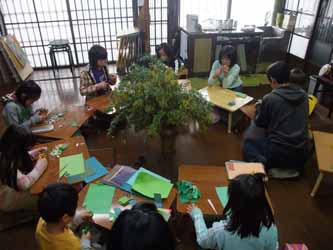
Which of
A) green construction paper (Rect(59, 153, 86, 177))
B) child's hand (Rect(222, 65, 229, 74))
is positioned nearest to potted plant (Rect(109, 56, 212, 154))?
green construction paper (Rect(59, 153, 86, 177))

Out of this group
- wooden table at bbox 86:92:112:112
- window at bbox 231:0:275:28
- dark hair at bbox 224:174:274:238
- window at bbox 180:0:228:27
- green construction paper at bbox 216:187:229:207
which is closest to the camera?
dark hair at bbox 224:174:274:238

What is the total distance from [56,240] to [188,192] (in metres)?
0.86

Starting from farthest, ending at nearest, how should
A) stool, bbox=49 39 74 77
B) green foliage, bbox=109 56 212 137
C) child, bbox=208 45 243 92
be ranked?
stool, bbox=49 39 74 77, child, bbox=208 45 243 92, green foliage, bbox=109 56 212 137

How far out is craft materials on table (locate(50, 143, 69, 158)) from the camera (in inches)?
80.2

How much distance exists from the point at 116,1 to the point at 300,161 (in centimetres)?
483

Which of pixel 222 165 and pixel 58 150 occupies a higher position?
pixel 58 150

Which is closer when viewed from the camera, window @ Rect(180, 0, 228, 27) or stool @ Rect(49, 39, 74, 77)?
stool @ Rect(49, 39, 74, 77)

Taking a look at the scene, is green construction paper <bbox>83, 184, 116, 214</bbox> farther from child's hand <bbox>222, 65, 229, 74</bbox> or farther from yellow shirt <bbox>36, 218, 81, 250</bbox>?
child's hand <bbox>222, 65, 229, 74</bbox>

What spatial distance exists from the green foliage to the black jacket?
713 mm

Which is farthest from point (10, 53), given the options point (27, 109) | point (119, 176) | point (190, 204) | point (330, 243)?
point (330, 243)

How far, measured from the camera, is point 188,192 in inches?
69.9

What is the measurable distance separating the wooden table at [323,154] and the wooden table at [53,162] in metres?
1.95

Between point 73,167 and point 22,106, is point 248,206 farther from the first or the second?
point 22,106

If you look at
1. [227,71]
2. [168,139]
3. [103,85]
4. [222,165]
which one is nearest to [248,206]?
[168,139]
